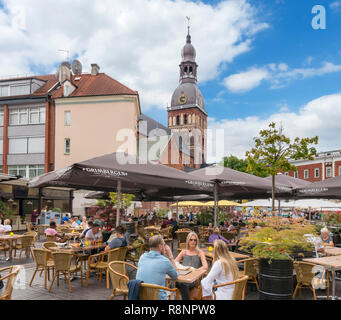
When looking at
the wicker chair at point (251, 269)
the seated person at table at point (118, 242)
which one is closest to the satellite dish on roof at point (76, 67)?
the seated person at table at point (118, 242)

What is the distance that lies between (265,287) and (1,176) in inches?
715

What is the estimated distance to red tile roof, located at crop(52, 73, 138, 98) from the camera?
116 feet

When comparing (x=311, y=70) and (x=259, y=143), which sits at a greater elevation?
(x=311, y=70)

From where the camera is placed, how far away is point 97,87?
36719mm

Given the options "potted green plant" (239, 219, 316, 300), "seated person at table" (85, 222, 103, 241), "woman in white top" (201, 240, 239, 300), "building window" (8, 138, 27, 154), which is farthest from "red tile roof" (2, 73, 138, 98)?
"woman in white top" (201, 240, 239, 300)

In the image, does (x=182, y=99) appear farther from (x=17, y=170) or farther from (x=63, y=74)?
(x=17, y=170)

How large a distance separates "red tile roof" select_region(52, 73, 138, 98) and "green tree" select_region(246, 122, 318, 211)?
80.1 feet

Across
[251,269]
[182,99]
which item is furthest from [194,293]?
[182,99]

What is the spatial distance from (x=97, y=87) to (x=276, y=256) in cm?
3405

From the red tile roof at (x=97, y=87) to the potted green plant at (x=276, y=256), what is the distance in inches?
1200

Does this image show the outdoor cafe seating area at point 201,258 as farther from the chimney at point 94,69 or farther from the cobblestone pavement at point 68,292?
the chimney at point 94,69
